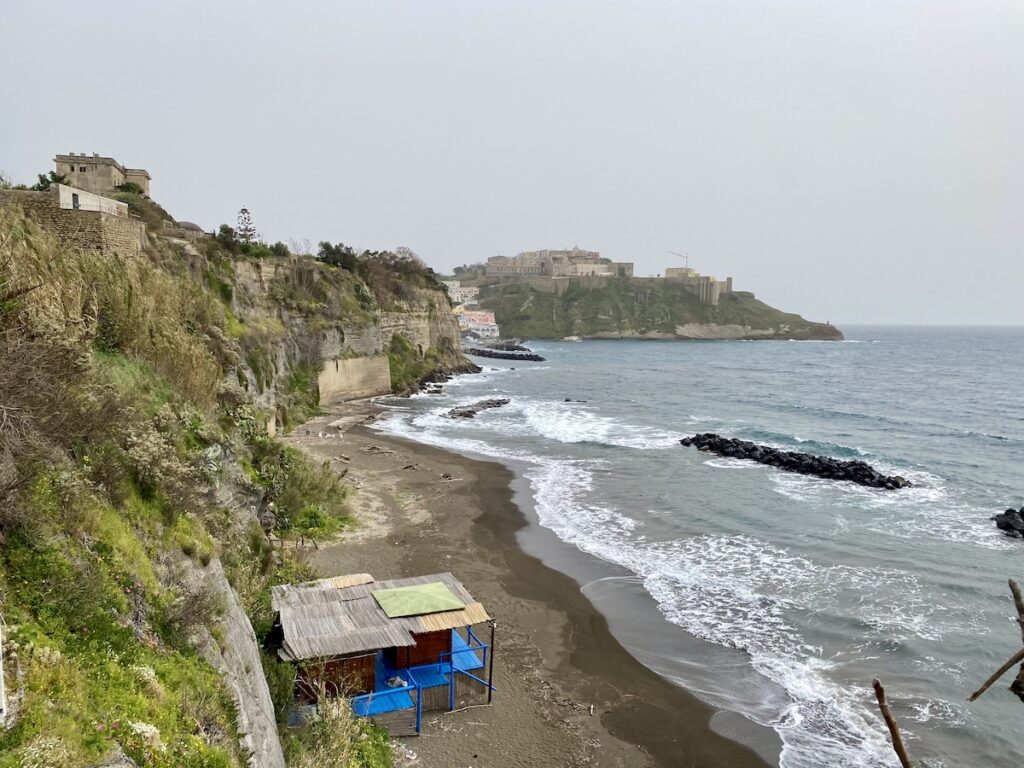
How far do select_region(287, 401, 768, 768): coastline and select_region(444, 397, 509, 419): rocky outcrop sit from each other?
Answer: 16.3 meters

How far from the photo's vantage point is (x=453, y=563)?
59.0 ft

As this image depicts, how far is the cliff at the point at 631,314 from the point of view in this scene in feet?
531

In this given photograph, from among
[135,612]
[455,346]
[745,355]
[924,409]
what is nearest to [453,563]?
[135,612]

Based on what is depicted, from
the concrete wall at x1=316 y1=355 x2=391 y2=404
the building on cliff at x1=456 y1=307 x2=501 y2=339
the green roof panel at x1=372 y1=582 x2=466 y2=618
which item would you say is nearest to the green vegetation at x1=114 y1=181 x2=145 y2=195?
the concrete wall at x1=316 y1=355 x2=391 y2=404

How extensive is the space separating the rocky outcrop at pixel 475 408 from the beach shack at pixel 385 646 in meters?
30.5

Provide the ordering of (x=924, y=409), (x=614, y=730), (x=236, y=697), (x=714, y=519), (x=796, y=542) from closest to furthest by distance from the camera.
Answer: (x=236, y=697) → (x=614, y=730) → (x=796, y=542) → (x=714, y=519) → (x=924, y=409)

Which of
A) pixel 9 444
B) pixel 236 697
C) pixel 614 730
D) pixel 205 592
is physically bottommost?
pixel 614 730

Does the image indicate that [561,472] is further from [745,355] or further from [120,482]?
[745,355]

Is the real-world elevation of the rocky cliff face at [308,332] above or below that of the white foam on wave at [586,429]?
above

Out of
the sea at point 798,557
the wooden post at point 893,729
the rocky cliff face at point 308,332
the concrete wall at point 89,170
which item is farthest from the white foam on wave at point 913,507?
the concrete wall at point 89,170

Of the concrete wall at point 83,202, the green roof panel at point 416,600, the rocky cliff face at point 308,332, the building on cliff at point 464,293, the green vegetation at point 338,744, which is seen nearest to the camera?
the green vegetation at point 338,744

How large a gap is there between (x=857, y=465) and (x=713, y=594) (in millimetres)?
17395

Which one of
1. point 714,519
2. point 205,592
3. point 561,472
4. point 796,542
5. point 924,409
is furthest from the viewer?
point 924,409

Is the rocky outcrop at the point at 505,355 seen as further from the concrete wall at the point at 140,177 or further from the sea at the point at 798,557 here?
the concrete wall at the point at 140,177
